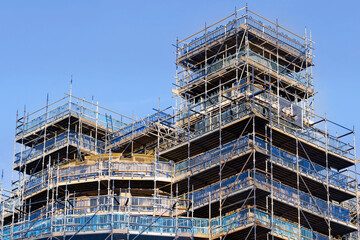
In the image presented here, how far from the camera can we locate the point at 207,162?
67.9m

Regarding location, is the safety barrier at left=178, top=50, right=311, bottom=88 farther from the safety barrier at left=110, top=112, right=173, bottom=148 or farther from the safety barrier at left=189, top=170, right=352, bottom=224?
the safety barrier at left=189, top=170, right=352, bottom=224

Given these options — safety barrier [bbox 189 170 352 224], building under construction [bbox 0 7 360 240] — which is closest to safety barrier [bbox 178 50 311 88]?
building under construction [bbox 0 7 360 240]

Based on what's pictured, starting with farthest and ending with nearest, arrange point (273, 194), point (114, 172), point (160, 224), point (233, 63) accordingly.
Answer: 1. point (233, 63)
2. point (114, 172)
3. point (273, 194)
4. point (160, 224)

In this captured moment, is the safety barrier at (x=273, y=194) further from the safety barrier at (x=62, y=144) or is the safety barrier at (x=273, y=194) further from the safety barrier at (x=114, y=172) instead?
the safety barrier at (x=62, y=144)

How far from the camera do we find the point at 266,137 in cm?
6700

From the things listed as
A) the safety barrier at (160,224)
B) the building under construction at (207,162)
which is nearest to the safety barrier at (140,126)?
the building under construction at (207,162)

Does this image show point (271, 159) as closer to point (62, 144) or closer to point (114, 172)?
point (114, 172)

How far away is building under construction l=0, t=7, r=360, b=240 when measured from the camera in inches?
2542

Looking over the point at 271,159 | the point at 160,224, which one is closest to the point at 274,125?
the point at 271,159

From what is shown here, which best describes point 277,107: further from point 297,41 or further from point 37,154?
point 37,154

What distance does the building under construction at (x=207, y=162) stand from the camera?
64562mm

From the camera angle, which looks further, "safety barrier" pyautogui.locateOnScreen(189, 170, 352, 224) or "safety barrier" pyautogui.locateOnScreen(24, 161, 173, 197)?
"safety barrier" pyautogui.locateOnScreen(24, 161, 173, 197)

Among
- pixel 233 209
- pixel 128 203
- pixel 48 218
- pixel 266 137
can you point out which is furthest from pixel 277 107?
pixel 48 218

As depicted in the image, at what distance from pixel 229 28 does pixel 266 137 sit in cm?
1249
